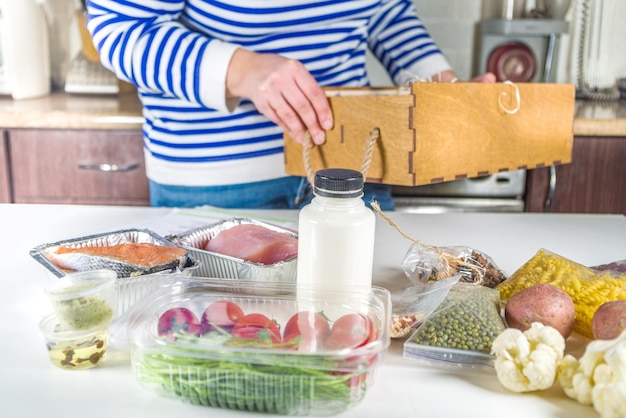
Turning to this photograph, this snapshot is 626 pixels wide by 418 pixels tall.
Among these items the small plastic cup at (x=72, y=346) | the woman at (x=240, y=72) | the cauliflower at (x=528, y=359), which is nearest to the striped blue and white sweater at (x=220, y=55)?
the woman at (x=240, y=72)

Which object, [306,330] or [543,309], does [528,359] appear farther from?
[306,330]

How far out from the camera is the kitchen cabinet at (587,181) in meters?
1.91

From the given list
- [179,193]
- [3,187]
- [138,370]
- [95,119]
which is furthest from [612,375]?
[3,187]

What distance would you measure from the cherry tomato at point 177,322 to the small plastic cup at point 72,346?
8 centimetres

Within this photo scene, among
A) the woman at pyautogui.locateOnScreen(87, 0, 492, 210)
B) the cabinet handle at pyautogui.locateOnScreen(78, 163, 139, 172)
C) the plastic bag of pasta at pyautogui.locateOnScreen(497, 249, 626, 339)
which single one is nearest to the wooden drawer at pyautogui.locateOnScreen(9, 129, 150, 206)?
the cabinet handle at pyautogui.locateOnScreen(78, 163, 139, 172)

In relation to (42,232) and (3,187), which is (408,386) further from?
(3,187)

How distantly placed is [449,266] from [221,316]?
1.10ft

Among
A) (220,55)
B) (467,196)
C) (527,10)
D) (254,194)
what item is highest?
(527,10)

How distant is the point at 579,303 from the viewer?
75cm

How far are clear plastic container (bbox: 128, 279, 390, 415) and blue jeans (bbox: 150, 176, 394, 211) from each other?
2.48 ft

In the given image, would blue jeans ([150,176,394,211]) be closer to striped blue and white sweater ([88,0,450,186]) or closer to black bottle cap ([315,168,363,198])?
striped blue and white sweater ([88,0,450,186])

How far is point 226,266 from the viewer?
84 centimetres

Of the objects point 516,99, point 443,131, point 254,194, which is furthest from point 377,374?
point 254,194

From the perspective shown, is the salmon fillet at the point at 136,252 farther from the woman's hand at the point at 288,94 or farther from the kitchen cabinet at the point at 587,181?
the kitchen cabinet at the point at 587,181
